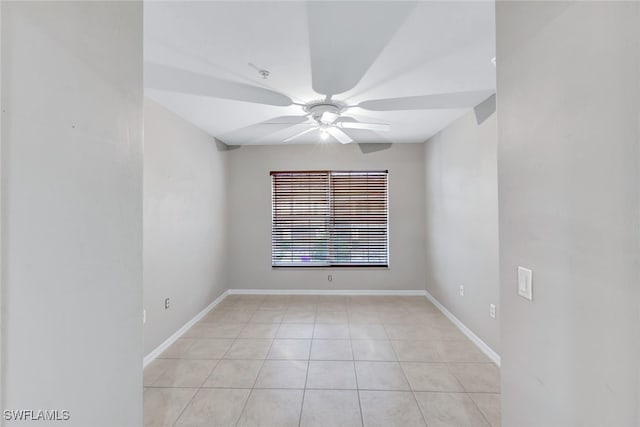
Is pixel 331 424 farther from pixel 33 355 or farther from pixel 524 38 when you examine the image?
pixel 524 38

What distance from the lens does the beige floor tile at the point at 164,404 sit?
1925mm

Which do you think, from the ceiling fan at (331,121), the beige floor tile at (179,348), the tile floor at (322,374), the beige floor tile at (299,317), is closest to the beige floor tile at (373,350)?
the tile floor at (322,374)

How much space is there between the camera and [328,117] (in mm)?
3080

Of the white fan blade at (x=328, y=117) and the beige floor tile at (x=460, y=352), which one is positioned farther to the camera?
the white fan blade at (x=328, y=117)

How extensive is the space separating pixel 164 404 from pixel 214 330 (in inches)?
50.5

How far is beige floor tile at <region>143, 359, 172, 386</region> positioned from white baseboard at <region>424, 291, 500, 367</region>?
3063 mm

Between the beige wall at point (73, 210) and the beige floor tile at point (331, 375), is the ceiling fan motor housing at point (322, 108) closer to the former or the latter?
the beige wall at point (73, 210)

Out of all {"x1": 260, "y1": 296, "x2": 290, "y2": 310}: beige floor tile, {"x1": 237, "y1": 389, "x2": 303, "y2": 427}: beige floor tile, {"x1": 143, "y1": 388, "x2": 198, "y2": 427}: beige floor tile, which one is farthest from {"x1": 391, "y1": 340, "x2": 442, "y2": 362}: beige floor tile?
{"x1": 143, "y1": 388, "x2": 198, "y2": 427}: beige floor tile

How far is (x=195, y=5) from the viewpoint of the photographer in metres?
1.48

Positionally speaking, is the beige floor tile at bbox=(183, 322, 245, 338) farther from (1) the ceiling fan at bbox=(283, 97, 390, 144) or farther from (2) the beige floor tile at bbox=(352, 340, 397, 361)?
(1) the ceiling fan at bbox=(283, 97, 390, 144)

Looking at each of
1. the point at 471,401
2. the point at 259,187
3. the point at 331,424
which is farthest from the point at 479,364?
the point at 259,187

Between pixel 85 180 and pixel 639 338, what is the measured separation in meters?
1.57

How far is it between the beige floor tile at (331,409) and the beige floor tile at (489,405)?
0.90 metres

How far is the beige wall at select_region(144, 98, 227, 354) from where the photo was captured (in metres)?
2.73
